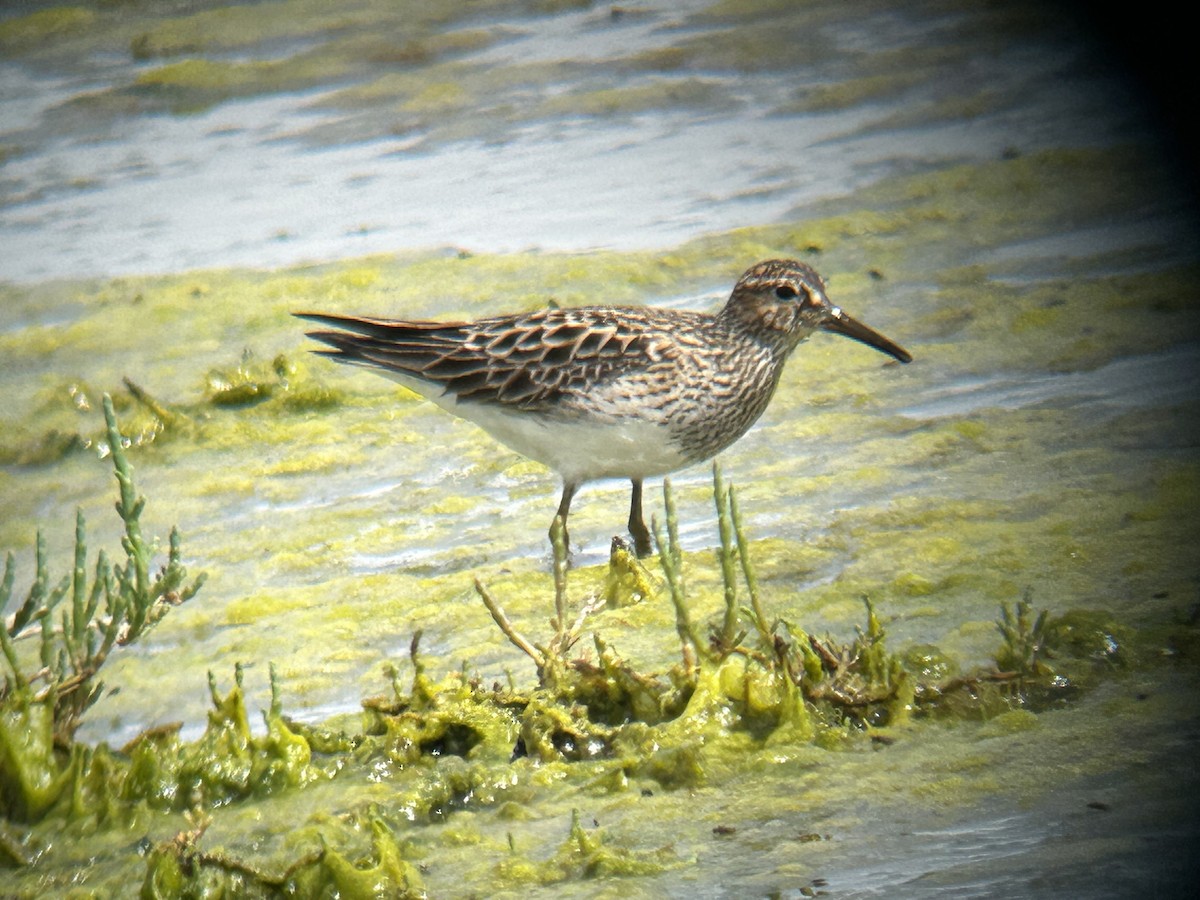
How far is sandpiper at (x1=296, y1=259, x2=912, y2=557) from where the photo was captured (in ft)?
19.6

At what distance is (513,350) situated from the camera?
6199mm

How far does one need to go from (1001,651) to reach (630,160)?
678 centimetres

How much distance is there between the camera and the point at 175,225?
1076 cm

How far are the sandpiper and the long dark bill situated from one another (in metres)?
0.01

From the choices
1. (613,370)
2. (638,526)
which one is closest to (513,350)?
(613,370)

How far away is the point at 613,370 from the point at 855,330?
133cm

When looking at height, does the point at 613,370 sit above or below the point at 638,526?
above

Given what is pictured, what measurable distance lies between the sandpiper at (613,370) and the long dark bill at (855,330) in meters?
0.01

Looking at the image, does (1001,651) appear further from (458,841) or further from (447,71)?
(447,71)

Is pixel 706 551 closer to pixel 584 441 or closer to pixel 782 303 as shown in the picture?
pixel 584 441

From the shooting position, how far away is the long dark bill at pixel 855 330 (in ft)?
22.0

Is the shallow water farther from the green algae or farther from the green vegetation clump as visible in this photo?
the green vegetation clump

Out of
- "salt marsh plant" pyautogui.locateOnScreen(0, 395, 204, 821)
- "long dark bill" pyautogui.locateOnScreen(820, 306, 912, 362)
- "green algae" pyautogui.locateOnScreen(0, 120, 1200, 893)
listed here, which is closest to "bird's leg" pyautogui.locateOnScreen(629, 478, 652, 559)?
"green algae" pyautogui.locateOnScreen(0, 120, 1200, 893)

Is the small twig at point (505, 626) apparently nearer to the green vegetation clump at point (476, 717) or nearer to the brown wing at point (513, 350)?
the green vegetation clump at point (476, 717)
